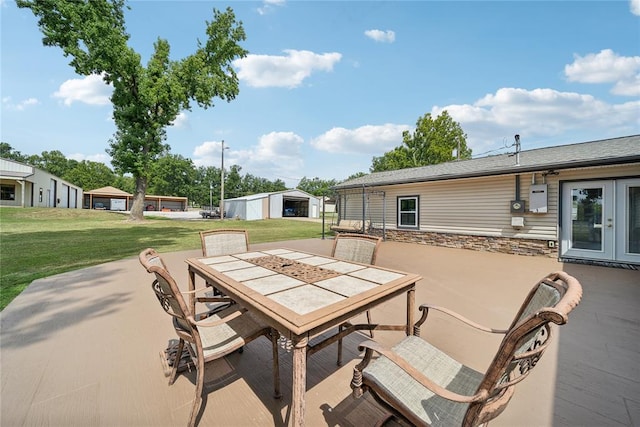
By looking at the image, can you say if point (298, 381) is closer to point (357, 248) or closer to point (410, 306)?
point (410, 306)

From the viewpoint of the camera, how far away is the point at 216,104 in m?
17.6

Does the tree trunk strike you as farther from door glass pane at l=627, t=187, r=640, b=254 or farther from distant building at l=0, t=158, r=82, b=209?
door glass pane at l=627, t=187, r=640, b=254

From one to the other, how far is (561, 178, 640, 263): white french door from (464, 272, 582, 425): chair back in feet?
25.1

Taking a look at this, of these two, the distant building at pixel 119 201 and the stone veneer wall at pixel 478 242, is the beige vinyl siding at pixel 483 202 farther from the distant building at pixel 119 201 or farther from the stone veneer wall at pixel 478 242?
the distant building at pixel 119 201

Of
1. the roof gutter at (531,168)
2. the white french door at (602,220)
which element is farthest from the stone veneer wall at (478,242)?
the roof gutter at (531,168)

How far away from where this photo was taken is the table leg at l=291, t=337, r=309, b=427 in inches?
48.0

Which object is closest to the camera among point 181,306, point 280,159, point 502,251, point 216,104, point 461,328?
point 181,306

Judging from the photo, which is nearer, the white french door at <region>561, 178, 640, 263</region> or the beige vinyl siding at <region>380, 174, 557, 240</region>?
the white french door at <region>561, 178, 640, 263</region>

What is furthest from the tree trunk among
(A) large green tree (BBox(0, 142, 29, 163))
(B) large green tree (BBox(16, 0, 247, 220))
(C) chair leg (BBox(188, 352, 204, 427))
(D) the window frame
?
(A) large green tree (BBox(0, 142, 29, 163))

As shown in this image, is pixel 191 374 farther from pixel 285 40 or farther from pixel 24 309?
pixel 285 40

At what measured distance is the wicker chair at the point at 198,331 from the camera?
149 cm

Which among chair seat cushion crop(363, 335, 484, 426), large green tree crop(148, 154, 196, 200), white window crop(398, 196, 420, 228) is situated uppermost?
large green tree crop(148, 154, 196, 200)

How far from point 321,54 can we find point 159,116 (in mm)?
11912

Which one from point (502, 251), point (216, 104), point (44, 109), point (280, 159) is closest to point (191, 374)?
point (502, 251)
